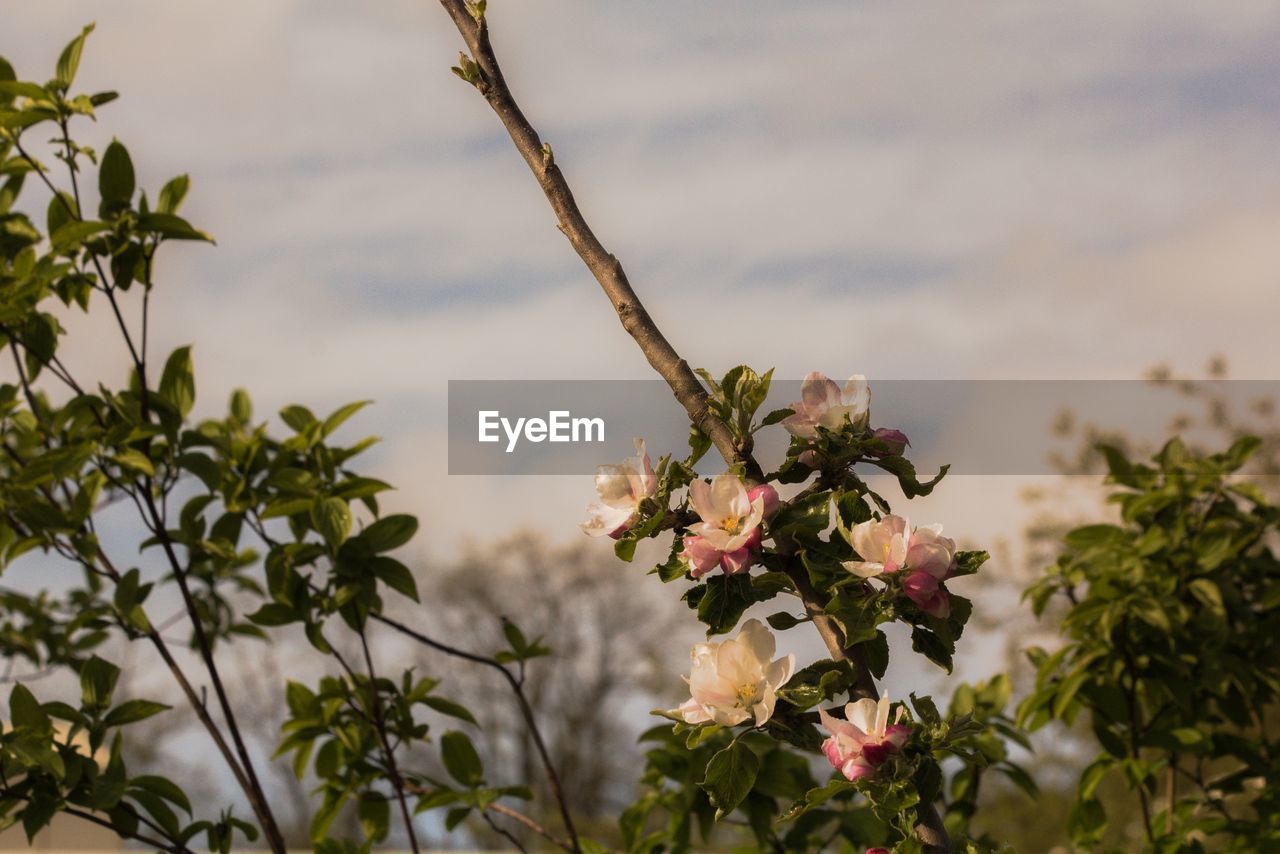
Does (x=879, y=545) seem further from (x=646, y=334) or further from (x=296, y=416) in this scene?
(x=296, y=416)

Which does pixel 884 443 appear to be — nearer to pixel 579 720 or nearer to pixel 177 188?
pixel 177 188

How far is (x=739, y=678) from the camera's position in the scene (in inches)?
37.8

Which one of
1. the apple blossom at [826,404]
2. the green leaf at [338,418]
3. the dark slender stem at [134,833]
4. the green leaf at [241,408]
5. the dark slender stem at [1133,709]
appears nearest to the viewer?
the apple blossom at [826,404]

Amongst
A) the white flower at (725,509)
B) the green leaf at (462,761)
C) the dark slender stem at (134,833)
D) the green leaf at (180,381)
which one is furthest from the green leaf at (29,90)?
the white flower at (725,509)

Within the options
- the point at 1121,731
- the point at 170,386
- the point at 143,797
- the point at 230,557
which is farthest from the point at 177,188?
the point at 1121,731

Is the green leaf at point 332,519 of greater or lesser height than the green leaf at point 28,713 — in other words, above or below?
above

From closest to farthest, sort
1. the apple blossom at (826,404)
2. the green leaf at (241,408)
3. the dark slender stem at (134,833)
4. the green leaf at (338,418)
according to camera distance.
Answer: the apple blossom at (826,404), the dark slender stem at (134,833), the green leaf at (338,418), the green leaf at (241,408)

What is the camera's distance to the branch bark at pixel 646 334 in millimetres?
985

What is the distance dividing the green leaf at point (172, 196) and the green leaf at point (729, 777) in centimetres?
116

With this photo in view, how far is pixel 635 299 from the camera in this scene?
104 cm

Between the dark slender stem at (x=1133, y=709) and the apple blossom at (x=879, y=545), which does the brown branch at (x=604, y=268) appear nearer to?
the apple blossom at (x=879, y=545)

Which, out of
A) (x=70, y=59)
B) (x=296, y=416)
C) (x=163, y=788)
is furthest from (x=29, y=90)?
(x=163, y=788)

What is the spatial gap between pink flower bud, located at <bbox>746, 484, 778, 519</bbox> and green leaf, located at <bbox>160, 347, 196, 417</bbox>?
1104 millimetres

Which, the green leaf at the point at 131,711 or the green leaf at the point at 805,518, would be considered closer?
the green leaf at the point at 805,518
